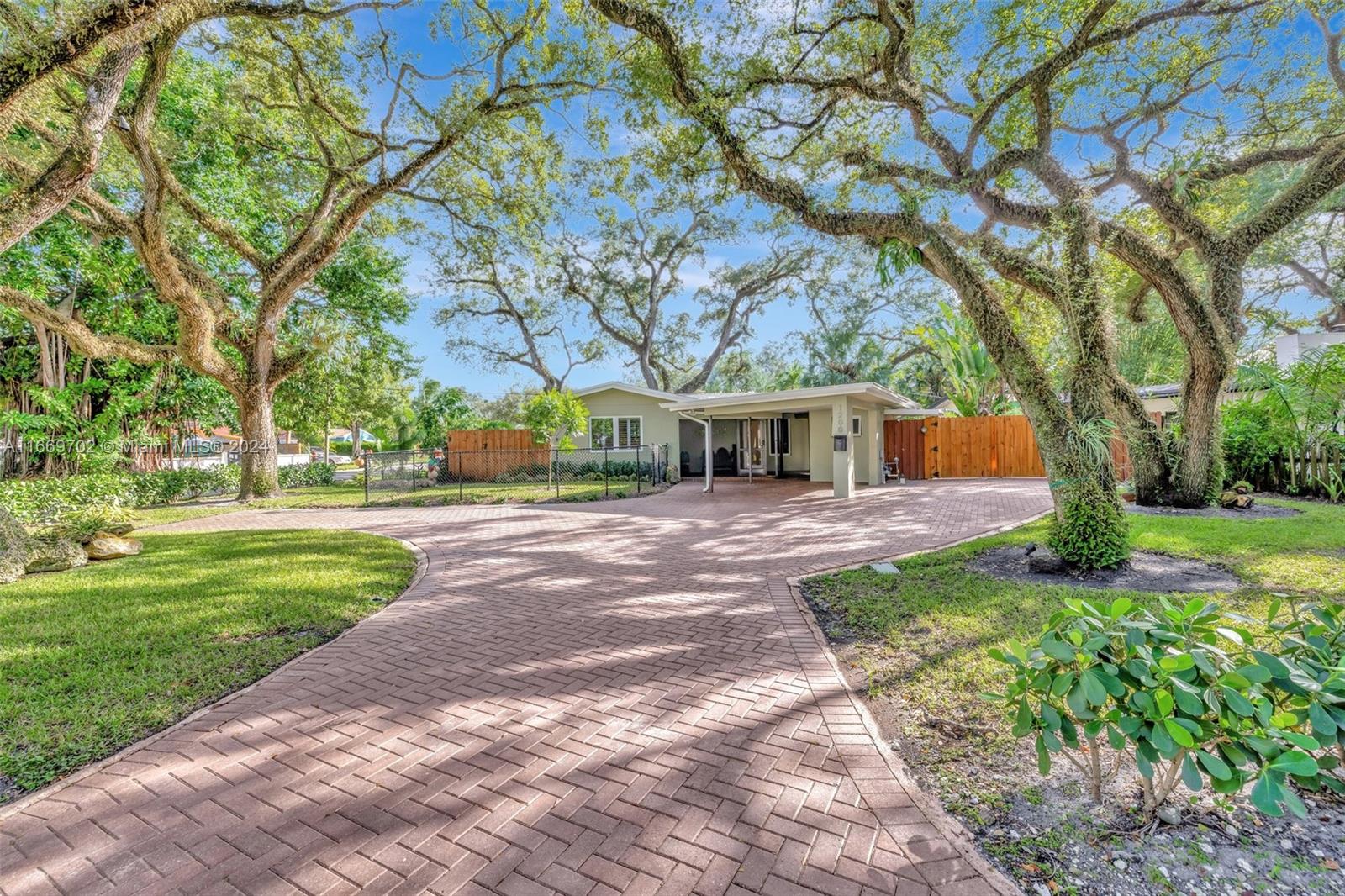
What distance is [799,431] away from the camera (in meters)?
20.0

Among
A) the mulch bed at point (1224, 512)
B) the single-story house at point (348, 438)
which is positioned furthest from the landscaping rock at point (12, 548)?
the single-story house at point (348, 438)

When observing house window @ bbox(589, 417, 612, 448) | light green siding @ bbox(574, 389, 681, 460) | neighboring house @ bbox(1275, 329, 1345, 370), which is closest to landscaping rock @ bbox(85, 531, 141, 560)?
light green siding @ bbox(574, 389, 681, 460)

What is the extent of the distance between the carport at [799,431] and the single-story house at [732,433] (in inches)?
1.2

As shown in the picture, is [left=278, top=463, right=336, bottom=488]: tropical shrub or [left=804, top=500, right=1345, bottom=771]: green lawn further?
[left=278, top=463, right=336, bottom=488]: tropical shrub

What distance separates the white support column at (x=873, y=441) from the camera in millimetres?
16266

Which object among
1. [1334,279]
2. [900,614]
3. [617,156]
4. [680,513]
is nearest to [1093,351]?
[900,614]

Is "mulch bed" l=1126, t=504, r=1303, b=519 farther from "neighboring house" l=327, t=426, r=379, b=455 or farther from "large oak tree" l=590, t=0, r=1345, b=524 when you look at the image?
"neighboring house" l=327, t=426, r=379, b=455

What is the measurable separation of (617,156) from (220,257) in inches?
478

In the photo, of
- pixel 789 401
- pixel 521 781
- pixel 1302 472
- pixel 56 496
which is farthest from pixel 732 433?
pixel 521 781

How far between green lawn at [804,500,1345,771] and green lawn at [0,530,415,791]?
14.5 ft

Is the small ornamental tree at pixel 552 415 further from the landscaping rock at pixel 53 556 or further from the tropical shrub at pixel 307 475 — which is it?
the landscaping rock at pixel 53 556

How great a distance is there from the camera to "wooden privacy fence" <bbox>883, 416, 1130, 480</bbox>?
58.1 feet

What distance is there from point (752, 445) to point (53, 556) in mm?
17692

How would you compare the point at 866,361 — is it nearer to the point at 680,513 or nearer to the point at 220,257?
the point at 680,513
